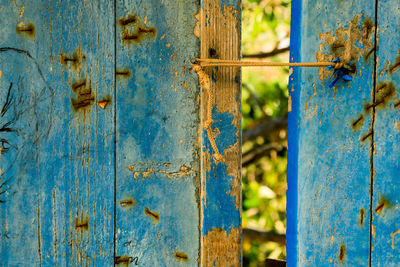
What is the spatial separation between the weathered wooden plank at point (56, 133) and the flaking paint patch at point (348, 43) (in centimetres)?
45

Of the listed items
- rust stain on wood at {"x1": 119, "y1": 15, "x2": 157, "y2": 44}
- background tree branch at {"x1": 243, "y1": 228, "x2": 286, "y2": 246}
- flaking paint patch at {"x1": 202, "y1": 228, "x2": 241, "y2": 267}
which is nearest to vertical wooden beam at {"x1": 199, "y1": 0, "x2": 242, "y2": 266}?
flaking paint patch at {"x1": 202, "y1": 228, "x2": 241, "y2": 267}

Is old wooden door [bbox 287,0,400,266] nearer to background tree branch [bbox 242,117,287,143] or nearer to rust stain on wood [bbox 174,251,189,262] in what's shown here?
rust stain on wood [bbox 174,251,189,262]

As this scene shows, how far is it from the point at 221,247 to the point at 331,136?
13.0 inches

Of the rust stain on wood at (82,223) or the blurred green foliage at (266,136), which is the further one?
the blurred green foliage at (266,136)

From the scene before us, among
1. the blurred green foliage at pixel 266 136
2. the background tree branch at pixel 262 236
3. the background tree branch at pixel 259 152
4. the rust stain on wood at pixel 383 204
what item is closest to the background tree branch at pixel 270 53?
the blurred green foliage at pixel 266 136

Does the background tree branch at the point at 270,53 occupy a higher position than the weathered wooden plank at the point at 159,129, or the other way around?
the background tree branch at the point at 270,53

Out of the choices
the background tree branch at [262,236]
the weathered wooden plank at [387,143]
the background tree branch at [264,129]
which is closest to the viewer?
the weathered wooden plank at [387,143]

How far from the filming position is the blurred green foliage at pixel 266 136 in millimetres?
2141

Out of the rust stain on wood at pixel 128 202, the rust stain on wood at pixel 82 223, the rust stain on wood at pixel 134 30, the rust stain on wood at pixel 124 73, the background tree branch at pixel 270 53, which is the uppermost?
the background tree branch at pixel 270 53

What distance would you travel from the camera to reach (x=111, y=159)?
74cm

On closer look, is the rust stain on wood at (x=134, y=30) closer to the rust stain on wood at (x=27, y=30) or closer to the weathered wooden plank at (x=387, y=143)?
the rust stain on wood at (x=27, y=30)

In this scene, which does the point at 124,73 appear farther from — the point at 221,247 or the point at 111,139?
the point at 221,247

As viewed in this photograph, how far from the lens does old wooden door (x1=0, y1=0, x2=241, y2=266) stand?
72 cm

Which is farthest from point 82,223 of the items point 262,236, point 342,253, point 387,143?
point 262,236
